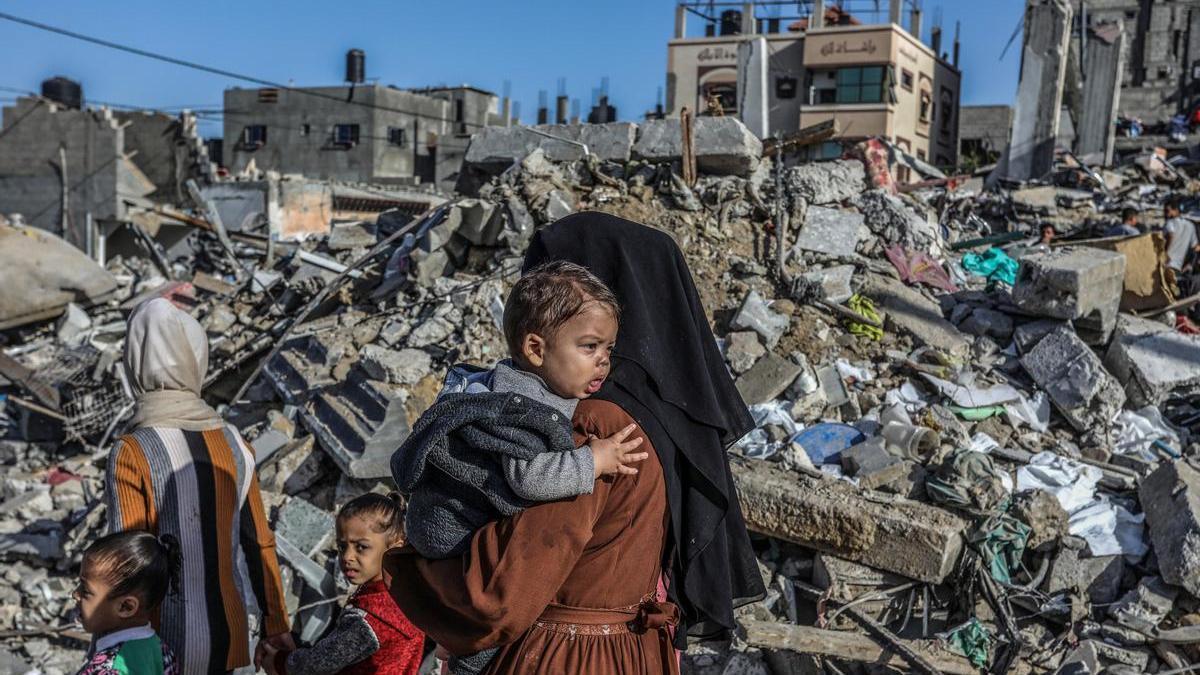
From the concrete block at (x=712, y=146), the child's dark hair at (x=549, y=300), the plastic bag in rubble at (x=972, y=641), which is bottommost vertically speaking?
the plastic bag in rubble at (x=972, y=641)

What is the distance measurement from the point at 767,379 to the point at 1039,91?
12.4 m

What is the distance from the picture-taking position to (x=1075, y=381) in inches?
216

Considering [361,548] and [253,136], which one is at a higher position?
[253,136]

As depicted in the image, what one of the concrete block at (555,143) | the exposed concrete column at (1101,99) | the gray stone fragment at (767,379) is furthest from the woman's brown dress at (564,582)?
the exposed concrete column at (1101,99)

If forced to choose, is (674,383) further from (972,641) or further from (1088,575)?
(1088,575)

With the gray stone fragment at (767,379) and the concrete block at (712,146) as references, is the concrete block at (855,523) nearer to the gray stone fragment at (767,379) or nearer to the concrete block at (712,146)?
the gray stone fragment at (767,379)

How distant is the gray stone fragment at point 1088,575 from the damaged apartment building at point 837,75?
24.2m

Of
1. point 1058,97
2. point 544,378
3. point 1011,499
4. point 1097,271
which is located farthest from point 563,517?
point 1058,97

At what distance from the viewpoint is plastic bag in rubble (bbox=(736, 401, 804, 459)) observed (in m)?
4.88

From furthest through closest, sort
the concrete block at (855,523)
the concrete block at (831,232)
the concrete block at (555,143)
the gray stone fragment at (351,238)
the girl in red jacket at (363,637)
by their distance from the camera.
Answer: the gray stone fragment at (351,238) → the concrete block at (555,143) → the concrete block at (831,232) → the concrete block at (855,523) → the girl in red jacket at (363,637)

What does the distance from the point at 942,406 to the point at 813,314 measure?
1107 millimetres

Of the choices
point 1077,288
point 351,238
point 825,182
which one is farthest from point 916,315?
point 351,238

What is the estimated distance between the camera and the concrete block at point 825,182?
286 inches

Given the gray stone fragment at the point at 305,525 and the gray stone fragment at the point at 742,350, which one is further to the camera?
the gray stone fragment at the point at 742,350
